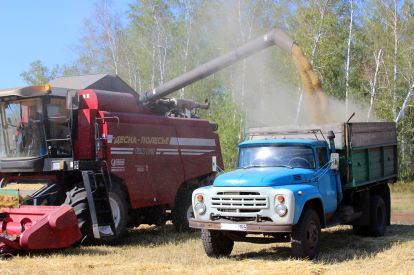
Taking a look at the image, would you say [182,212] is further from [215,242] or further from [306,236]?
[306,236]

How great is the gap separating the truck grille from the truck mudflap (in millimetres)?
223

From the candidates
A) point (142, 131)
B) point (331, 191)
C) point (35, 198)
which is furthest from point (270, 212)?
point (35, 198)

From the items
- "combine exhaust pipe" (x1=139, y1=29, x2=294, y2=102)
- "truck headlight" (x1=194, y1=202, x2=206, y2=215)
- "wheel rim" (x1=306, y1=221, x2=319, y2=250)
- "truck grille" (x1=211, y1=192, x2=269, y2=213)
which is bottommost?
"wheel rim" (x1=306, y1=221, x2=319, y2=250)

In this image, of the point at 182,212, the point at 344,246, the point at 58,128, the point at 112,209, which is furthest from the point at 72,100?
the point at 344,246

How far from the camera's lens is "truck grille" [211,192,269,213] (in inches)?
244

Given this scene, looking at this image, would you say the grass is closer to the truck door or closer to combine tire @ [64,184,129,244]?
combine tire @ [64,184,129,244]

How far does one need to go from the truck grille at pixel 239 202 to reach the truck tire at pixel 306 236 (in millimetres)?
622

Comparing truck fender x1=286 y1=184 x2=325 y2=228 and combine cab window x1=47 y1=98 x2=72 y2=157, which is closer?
truck fender x1=286 y1=184 x2=325 y2=228

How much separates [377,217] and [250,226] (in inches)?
175

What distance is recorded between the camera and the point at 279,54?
2459 centimetres

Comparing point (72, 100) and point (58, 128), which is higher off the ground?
point (72, 100)

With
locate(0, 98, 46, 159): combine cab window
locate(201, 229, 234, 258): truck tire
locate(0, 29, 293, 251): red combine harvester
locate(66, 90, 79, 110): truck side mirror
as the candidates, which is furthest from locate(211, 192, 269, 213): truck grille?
locate(0, 98, 46, 159): combine cab window

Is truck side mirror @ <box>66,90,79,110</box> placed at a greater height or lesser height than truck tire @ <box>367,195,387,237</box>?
greater

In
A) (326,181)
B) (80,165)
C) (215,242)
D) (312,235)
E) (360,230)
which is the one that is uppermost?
(80,165)
